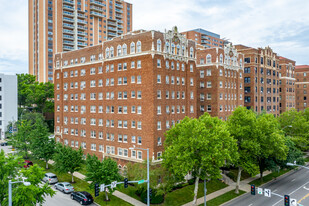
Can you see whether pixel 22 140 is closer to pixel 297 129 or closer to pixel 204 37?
pixel 297 129

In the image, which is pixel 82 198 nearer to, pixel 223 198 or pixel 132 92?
pixel 132 92

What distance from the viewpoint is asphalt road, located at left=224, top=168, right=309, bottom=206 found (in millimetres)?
39812

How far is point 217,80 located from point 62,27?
267 ft

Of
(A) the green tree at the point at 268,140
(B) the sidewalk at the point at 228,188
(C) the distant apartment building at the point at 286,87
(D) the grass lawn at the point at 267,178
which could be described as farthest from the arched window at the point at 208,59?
(C) the distant apartment building at the point at 286,87

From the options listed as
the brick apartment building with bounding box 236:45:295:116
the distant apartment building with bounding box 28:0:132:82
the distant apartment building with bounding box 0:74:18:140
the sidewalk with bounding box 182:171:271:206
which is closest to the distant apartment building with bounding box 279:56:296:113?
the brick apartment building with bounding box 236:45:295:116

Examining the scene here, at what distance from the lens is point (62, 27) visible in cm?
11344

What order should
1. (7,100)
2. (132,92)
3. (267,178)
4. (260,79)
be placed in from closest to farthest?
(132,92), (267,178), (260,79), (7,100)

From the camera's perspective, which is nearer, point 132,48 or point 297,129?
point 132,48

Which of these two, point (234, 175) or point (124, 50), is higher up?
point (124, 50)

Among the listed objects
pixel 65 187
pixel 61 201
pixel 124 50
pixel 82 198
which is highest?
pixel 124 50

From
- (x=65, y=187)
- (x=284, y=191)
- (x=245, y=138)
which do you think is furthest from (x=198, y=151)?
(x=65, y=187)

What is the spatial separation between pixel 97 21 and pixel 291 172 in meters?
→ 104

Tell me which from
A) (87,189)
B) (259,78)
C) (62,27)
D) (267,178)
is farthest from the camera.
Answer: (62,27)

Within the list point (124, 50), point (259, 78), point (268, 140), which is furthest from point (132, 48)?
point (259, 78)
